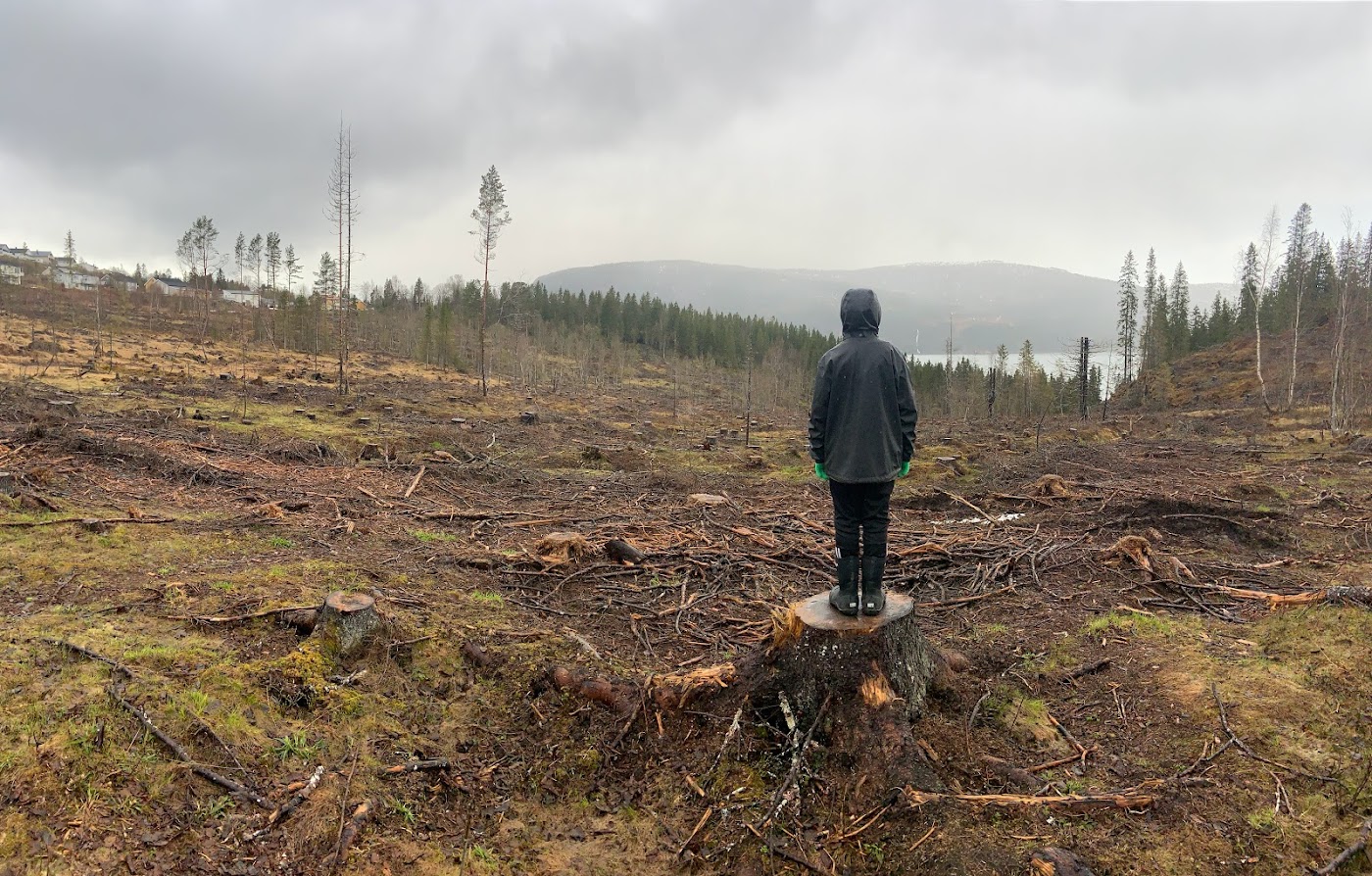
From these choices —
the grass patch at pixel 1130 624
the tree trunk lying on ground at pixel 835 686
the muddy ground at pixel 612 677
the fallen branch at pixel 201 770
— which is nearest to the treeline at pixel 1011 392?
the muddy ground at pixel 612 677

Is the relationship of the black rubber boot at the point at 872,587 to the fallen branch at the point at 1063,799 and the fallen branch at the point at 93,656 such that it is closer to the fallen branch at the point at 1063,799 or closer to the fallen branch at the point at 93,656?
the fallen branch at the point at 1063,799

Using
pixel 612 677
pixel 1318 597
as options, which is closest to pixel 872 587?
pixel 612 677

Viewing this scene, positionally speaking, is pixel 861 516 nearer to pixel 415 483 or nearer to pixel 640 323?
pixel 415 483

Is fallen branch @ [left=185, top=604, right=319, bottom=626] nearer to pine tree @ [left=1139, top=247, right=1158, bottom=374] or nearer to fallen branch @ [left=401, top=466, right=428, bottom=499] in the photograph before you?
fallen branch @ [left=401, top=466, right=428, bottom=499]

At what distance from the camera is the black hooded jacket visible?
4379mm

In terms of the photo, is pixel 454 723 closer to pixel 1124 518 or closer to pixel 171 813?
pixel 171 813

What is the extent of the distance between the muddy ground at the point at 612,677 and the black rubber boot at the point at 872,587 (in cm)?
84

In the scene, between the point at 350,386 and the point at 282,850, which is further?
the point at 350,386

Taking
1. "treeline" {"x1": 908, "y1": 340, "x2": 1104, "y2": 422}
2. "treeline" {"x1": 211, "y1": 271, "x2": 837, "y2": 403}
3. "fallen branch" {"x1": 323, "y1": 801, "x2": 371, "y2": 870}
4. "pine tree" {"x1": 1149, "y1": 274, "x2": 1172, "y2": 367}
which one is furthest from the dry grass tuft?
"pine tree" {"x1": 1149, "y1": 274, "x2": 1172, "y2": 367}

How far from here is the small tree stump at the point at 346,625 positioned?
5.07 metres

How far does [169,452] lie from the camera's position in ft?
43.8

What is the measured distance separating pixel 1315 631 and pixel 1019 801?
370cm

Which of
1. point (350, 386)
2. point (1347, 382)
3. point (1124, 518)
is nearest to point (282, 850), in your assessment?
point (1124, 518)

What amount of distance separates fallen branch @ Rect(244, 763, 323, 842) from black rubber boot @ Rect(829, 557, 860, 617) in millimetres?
3544
